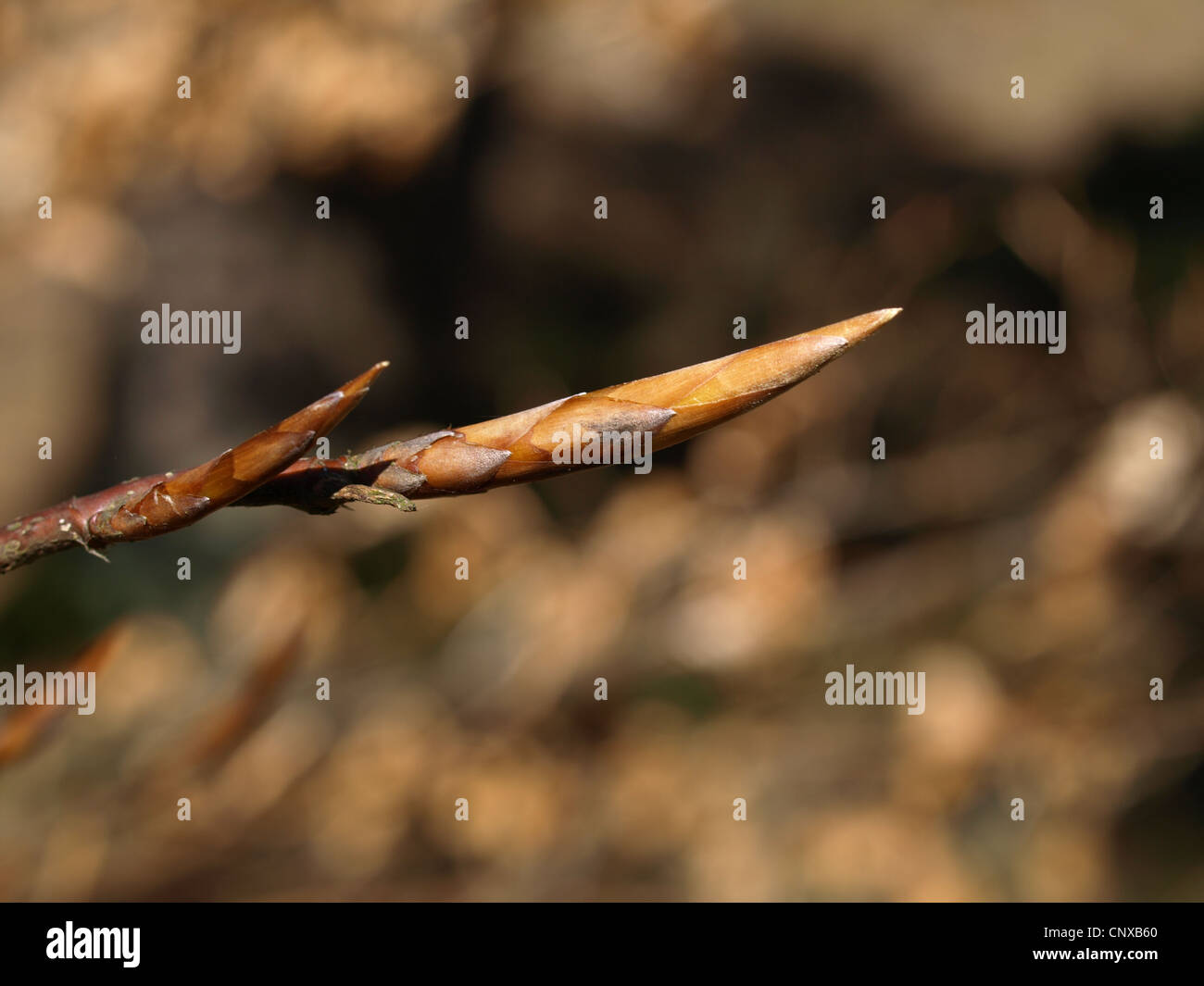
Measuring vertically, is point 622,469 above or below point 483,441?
above

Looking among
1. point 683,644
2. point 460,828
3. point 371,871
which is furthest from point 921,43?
point 371,871

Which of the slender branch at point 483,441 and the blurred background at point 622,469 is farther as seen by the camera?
the blurred background at point 622,469

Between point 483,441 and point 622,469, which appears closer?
point 483,441

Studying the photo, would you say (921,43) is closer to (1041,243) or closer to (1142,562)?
(1041,243)
